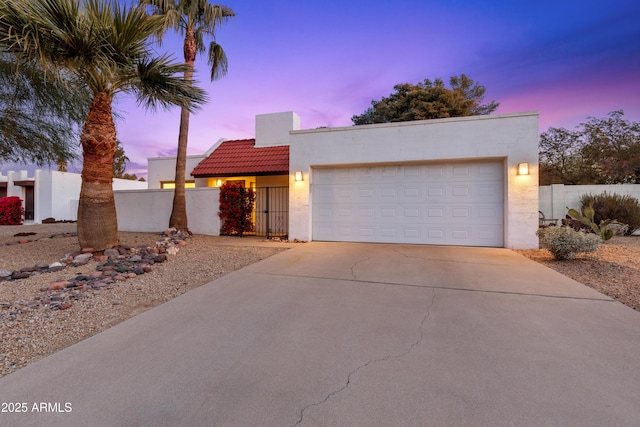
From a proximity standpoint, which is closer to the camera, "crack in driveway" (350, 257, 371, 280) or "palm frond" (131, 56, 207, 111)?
"crack in driveway" (350, 257, 371, 280)

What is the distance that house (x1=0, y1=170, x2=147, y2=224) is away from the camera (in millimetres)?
19922

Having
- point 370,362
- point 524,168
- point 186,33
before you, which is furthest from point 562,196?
point 186,33

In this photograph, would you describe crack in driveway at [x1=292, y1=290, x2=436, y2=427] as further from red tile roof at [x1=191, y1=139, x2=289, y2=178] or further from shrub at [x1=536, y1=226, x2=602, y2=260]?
red tile roof at [x1=191, y1=139, x2=289, y2=178]

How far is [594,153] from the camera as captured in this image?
18.4 metres

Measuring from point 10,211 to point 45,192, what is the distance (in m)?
2.47

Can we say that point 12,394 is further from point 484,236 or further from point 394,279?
point 484,236

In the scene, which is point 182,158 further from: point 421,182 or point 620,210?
point 620,210

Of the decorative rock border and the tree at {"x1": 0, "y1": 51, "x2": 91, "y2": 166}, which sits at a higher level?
the tree at {"x1": 0, "y1": 51, "x2": 91, "y2": 166}

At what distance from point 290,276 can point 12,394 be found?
3824 millimetres

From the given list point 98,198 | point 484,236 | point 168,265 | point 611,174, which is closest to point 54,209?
point 98,198

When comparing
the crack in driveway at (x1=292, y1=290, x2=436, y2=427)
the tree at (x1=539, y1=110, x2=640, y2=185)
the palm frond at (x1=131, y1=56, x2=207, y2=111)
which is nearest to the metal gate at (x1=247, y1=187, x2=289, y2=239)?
the palm frond at (x1=131, y1=56, x2=207, y2=111)

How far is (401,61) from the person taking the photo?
12.3 meters

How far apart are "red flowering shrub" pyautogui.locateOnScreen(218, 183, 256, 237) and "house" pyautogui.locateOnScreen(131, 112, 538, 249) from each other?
222 centimetres

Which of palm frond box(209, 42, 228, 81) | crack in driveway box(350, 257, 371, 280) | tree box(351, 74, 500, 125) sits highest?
tree box(351, 74, 500, 125)
